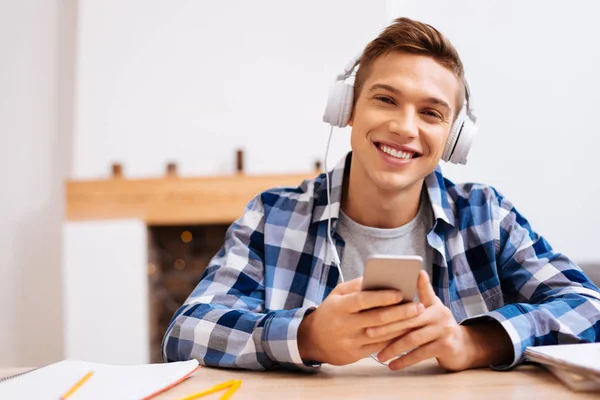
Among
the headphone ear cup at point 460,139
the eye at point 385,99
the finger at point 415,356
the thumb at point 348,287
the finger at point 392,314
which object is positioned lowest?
the finger at point 415,356

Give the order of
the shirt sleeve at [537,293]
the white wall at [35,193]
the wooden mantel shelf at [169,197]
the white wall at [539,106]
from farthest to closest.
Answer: the white wall at [35,193]
the wooden mantel shelf at [169,197]
the white wall at [539,106]
the shirt sleeve at [537,293]

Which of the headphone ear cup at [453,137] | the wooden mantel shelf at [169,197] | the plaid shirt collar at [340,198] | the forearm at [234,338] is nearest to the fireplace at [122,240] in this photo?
the wooden mantel shelf at [169,197]

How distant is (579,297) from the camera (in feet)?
3.02

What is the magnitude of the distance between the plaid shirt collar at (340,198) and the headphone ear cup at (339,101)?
5.1 inches

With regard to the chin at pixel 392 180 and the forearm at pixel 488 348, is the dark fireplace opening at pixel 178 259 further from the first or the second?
the forearm at pixel 488 348

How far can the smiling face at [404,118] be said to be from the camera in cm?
108

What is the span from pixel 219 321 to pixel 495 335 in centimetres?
40

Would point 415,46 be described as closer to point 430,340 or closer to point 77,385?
point 430,340

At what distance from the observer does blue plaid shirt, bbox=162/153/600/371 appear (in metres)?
0.90

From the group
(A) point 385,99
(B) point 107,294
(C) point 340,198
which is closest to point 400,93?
(A) point 385,99

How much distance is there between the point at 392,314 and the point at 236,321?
27cm

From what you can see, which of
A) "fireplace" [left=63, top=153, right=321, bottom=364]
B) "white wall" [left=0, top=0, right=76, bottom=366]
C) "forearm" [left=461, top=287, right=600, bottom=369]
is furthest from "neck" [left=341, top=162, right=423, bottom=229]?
"white wall" [left=0, top=0, right=76, bottom=366]

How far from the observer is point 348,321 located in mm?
735

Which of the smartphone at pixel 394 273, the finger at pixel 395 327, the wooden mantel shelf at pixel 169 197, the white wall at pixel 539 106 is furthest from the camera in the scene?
the wooden mantel shelf at pixel 169 197
